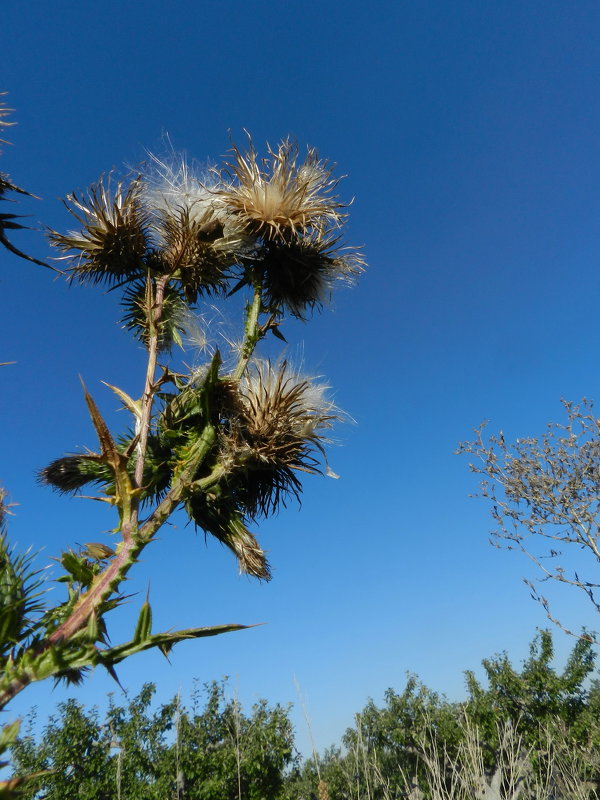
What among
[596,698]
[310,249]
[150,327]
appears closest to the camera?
[150,327]

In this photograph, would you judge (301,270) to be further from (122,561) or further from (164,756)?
(164,756)

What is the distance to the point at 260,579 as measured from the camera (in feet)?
12.3

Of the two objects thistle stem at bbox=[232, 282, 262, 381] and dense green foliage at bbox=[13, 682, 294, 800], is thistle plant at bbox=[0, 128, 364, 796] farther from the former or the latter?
dense green foliage at bbox=[13, 682, 294, 800]

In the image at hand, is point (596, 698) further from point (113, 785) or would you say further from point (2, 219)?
point (2, 219)

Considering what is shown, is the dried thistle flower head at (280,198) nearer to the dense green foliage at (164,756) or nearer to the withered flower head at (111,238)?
the withered flower head at (111,238)

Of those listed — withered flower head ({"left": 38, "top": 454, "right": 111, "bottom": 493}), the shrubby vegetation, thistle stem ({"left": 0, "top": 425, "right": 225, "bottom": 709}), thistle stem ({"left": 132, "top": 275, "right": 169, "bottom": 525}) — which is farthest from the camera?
the shrubby vegetation

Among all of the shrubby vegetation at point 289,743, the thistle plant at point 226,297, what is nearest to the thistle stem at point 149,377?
the thistle plant at point 226,297

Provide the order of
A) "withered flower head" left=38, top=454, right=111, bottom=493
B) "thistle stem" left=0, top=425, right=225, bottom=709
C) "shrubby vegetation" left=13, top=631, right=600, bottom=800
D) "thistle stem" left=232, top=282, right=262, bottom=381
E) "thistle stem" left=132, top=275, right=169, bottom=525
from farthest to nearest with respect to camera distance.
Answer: "shrubby vegetation" left=13, top=631, right=600, bottom=800 → "withered flower head" left=38, top=454, right=111, bottom=493 → "thistle stem" left=232, top=282, right=262, bottom=381 → "thistle stem" left=132, top=275, right=169, bottom=525 → "thistle stem" left=0, top=425, right=225, bottom=709

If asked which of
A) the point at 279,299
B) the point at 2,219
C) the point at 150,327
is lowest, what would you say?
the point at 2,219

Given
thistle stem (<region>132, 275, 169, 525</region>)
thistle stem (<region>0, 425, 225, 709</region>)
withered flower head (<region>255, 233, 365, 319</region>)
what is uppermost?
withered flower head (<region>255, 233, 365, 319</region>)

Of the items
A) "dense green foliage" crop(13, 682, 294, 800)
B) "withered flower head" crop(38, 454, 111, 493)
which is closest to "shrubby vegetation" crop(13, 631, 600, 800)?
"dense green foliage" crop(13, 682, 294, 800)

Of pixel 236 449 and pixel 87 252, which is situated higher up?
pixel 87 252

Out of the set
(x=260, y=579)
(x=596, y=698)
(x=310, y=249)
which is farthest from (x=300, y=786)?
(x=310, y=249)

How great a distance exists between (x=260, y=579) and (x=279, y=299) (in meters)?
2.10
